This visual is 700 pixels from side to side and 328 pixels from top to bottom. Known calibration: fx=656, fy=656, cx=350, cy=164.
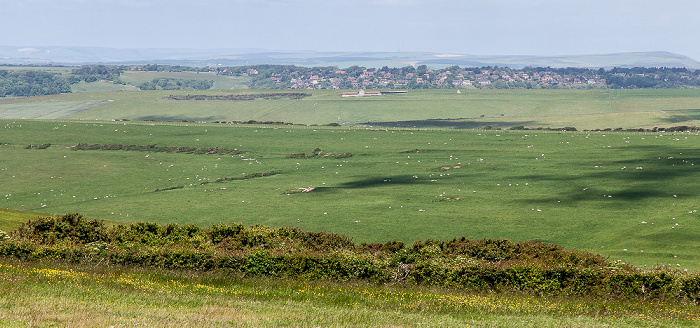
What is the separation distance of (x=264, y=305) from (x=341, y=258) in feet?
18.8

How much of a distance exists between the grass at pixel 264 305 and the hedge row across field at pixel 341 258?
3.01 ft

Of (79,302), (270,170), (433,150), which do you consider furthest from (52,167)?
(79,302)

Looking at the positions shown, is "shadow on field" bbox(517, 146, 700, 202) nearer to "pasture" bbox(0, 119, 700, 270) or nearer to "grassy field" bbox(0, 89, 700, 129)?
"pasture" bbox(0, 119, 700, 270)

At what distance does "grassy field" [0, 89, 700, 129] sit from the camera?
149 metres

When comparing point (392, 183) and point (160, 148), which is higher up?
point (392, 183)

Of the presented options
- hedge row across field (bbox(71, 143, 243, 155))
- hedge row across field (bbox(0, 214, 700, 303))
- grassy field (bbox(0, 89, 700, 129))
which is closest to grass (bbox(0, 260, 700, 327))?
hedge row across field (bbox(0, 214, 700, 303))

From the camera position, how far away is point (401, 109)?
578 feet

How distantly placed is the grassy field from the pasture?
54.3 metres

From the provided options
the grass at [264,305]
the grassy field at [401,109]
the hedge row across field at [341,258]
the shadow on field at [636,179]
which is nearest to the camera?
the grass at [264,305]

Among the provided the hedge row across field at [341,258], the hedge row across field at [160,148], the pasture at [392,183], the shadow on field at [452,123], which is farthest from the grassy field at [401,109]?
the hedge row across field at [341,258]

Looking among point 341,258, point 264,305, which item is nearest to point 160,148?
point 341,258

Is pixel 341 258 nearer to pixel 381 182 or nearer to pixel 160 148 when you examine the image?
pixel 381 182

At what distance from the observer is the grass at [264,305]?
58.1 feet

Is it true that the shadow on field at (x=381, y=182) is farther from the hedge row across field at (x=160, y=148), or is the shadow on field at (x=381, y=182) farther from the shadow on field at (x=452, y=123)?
the shadow on field at (x=452, y=123)
